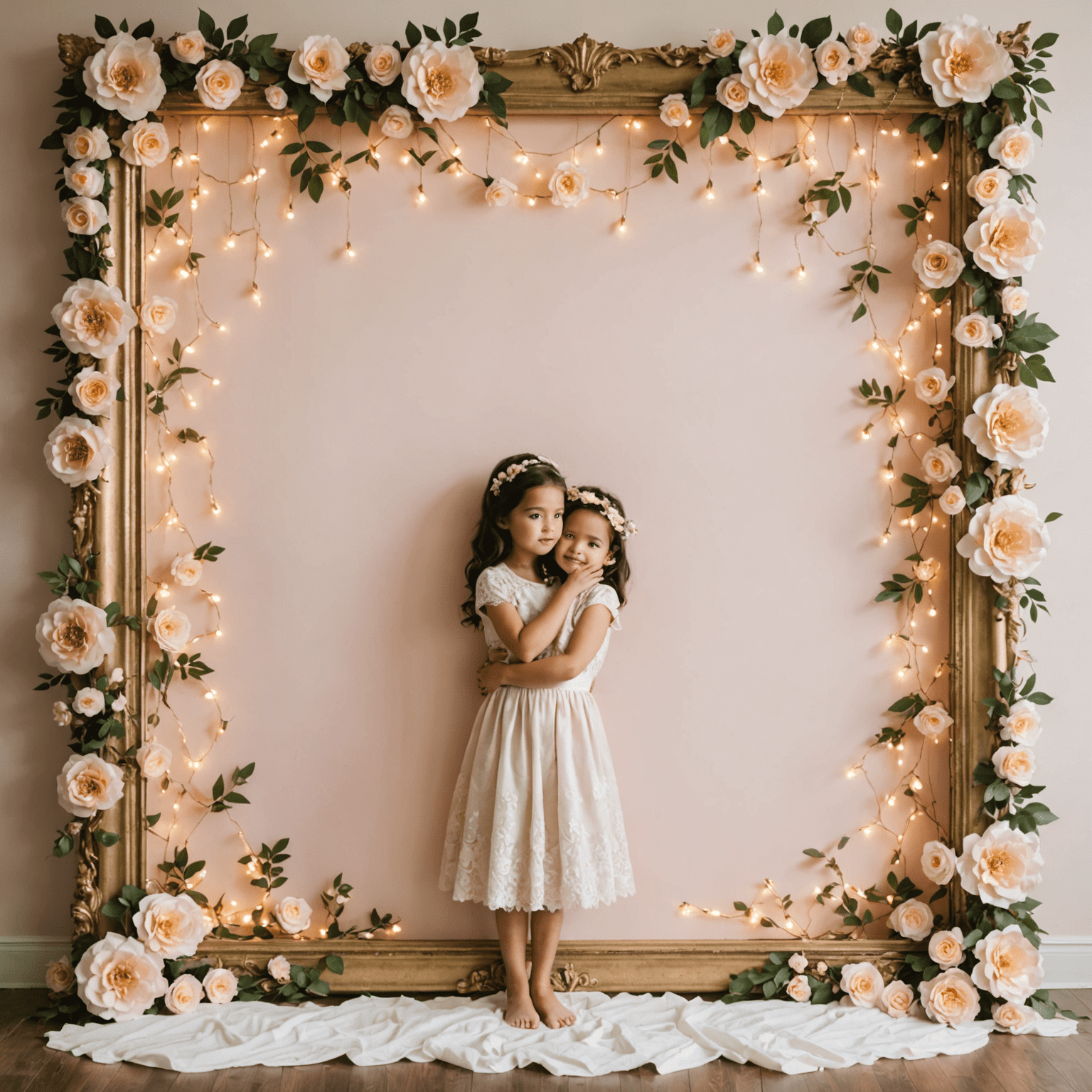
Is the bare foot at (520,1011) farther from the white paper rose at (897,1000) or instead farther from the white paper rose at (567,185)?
the white paper rose at (567,185)

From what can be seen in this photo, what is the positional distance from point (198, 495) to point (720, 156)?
1.88m

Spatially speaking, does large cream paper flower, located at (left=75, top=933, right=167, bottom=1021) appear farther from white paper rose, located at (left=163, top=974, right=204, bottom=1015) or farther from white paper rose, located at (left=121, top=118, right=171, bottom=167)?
white paper rose, located at (left=121, top=118, right=171, bottom=167)

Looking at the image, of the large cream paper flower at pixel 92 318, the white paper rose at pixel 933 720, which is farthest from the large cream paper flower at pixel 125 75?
the white paper rose at pixel 933 720

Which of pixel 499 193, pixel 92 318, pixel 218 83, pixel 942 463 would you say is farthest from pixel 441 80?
pixel 942 463

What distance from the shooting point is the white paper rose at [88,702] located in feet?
7.86

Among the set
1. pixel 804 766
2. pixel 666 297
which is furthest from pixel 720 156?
pixel 804 766

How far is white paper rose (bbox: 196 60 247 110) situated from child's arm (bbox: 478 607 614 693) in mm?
1782

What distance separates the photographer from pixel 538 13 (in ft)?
8.21

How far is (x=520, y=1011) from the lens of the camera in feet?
7.58

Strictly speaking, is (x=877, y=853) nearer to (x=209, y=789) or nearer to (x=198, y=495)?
(x=209, y=789)

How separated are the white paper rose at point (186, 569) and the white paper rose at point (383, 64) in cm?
149

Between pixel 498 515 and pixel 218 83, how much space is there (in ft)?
4.79

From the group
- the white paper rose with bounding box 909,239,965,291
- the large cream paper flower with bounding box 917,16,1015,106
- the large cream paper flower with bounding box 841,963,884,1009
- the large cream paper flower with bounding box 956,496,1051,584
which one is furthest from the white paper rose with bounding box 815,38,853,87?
the large cream paper flower with bounding box 841,963,884,1009

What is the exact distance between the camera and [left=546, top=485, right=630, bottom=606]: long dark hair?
2.43 metres
